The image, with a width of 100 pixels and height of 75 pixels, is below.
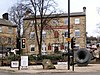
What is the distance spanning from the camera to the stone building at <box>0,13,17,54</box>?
8850 cm

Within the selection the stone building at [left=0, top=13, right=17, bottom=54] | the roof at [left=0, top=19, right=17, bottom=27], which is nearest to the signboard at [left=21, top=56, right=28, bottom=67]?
the stone building at [left=0, top=13, right=17, bottom=54]

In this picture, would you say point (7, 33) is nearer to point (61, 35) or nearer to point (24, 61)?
point (61, 35)

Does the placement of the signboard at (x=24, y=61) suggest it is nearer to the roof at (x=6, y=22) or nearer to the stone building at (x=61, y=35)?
the stone building at (x=61, y=35)

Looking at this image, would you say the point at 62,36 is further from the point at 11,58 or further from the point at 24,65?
the point at 24,65

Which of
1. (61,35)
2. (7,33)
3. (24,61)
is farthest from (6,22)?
(24,61)

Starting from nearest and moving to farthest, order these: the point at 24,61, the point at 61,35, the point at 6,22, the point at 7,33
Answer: the point at 24,61
the point at 61,35
the point at 6,22
the point at 7,33

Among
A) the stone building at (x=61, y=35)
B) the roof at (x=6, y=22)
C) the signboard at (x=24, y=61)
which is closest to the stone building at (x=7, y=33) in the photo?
the roof at (x=6, y=22)

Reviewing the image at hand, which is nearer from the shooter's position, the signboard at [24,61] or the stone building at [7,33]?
the signboard at [24,61]

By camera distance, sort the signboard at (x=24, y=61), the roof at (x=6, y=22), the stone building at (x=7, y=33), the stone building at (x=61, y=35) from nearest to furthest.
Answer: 1. the signboard at (x=24, y=61)
2. the stone building at (x=61, y=35)
3. the stone building at (x=7, y=33)
4. the roof at (x=6, y=22)

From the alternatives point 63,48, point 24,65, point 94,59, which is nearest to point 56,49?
point 63,48

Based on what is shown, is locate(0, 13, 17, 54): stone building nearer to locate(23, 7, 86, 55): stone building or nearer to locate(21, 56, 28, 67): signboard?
locate(23, 7, 86, 55): stone building

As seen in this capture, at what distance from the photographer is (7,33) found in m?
91.8

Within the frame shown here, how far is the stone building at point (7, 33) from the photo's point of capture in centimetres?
8850

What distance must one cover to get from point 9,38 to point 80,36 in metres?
22.0
